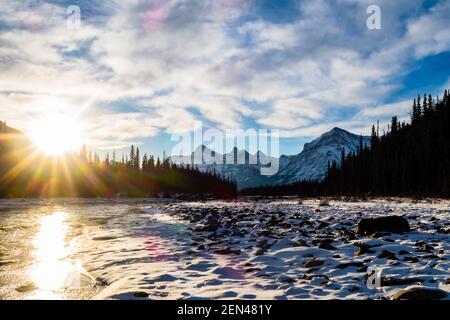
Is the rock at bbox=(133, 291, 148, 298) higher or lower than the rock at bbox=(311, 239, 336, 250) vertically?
lower

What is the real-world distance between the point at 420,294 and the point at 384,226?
672 centimetres

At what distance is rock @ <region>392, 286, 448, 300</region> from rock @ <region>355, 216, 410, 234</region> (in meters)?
6.34

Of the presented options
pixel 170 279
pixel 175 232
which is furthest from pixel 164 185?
pixel 170 279

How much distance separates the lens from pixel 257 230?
1461cm

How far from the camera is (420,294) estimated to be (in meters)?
5.25

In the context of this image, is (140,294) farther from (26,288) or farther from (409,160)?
(409,160)

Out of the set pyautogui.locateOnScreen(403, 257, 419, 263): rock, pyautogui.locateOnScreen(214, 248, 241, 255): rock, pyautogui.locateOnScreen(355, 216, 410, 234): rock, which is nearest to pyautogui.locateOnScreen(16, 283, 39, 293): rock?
pyautogui.locateOnScreen(214, 248, 241, 255): rock

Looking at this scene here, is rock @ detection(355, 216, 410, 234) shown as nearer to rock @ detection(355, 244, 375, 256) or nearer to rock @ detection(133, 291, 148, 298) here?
rock @ detection(355, 244, 375, 256)

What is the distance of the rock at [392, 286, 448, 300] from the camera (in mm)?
5195

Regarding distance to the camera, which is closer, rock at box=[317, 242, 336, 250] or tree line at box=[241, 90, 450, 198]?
rock at box=[317, 242, 336, 250]

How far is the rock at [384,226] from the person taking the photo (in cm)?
1147

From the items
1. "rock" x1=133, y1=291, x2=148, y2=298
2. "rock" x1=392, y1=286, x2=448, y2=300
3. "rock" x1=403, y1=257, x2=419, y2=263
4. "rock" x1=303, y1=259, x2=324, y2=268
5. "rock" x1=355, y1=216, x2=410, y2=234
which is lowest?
"rock" x1=133, y1=291, x2=148, y2=298

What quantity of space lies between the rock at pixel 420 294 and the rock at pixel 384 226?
20.8ft

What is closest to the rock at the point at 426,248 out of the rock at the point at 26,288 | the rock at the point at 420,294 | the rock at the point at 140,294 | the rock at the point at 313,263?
the rock at the point at 313,263
